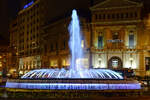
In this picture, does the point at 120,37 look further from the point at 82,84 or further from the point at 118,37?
the point at 82,84

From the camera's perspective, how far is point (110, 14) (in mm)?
72188

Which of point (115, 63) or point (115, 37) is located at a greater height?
point (115, 37)

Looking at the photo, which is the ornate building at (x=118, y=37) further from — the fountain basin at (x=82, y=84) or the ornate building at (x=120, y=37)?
the fountain basin at (x=82, y=84)

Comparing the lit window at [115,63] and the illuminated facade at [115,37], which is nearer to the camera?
the illuminated facade at [115,37]

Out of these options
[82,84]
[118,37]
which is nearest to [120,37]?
[118,37]

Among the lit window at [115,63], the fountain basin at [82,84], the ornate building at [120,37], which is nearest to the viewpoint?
the fountain basin at [82,84]

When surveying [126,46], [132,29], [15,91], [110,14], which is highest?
[110,14]

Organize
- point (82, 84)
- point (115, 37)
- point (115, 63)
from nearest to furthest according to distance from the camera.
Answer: point (82, 84)
point (115, 63)
point (115, 37)

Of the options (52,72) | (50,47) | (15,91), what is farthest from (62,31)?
(15,91)

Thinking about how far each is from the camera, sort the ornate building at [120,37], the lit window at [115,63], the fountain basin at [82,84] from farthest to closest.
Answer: the lit window at [115,63] → the ornate building at [120,37] → the fountain basin at [82,84]

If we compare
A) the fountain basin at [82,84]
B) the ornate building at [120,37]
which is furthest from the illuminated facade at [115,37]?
the fountain basin at [82,84]

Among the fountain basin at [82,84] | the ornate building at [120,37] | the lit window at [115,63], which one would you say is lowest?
the fountain basin at [82,84]

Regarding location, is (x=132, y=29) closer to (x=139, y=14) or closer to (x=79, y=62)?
(x=139, y=14)

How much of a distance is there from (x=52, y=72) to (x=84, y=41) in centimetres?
4209
